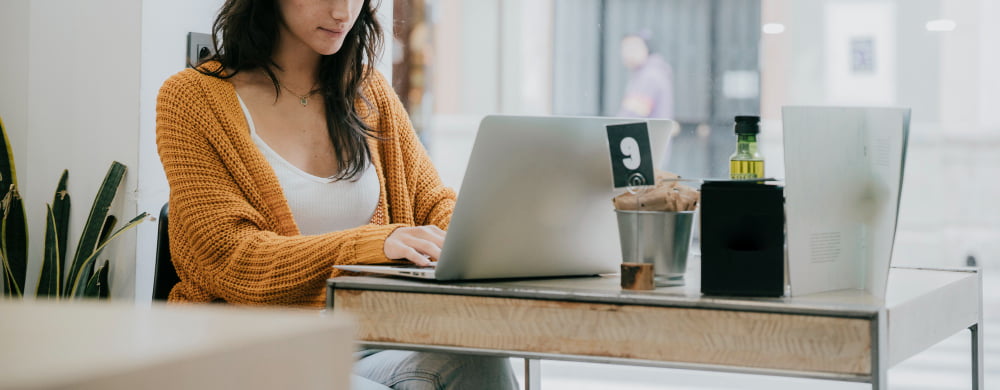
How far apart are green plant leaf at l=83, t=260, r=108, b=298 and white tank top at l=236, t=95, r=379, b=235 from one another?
915 millimetres

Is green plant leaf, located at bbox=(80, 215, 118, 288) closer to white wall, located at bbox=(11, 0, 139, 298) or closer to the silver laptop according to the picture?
white wall, located at bbox=(11, 0, 139, 298)

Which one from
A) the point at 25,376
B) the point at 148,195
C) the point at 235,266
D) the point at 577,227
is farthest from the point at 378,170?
the point at 25,376

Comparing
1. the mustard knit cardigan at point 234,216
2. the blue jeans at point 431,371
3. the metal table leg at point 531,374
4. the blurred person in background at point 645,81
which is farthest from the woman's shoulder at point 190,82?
the blurred person in background at point 645,81

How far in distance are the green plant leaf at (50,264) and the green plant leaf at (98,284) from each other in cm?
8

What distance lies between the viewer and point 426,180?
1838 millimetres

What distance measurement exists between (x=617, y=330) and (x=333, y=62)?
950mm

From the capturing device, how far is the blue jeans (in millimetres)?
1398

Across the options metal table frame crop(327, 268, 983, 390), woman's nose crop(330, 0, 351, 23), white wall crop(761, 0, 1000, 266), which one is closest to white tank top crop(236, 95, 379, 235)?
woman's nose crop(330, 0, 351, 23)

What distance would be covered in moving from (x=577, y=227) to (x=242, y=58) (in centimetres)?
76

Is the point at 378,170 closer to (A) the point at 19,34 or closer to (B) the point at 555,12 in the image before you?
(A) the point at 19,34

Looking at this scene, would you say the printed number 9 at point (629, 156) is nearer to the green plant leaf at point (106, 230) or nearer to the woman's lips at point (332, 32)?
the woman's lips at point (332, 32)

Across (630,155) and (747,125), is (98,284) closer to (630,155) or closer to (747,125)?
(630,155)

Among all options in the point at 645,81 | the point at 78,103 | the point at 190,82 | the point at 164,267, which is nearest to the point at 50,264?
the point at 78,103

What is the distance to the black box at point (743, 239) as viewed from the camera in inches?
40.6
